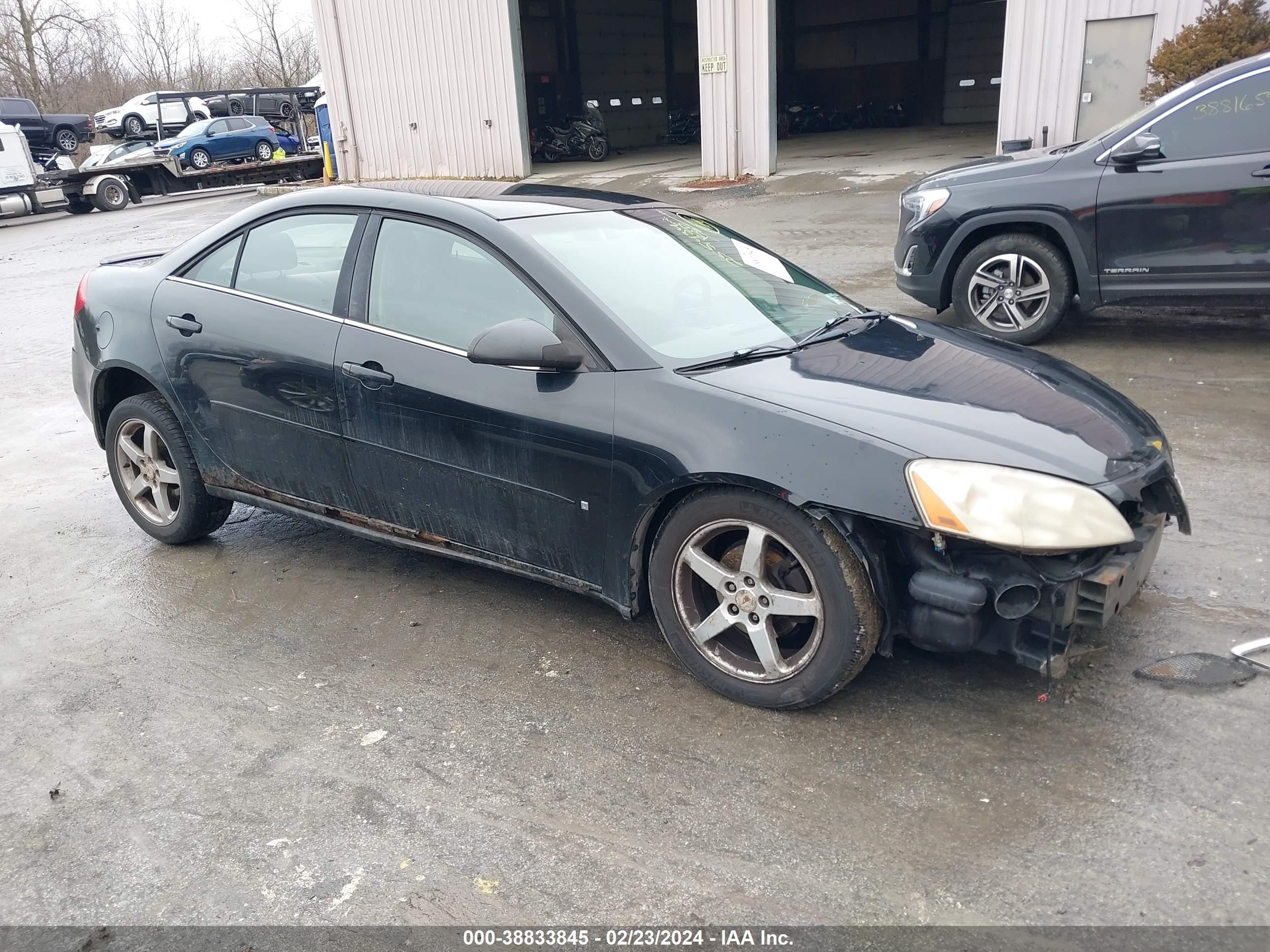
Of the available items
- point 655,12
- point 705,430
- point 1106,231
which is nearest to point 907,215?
point 1106,231

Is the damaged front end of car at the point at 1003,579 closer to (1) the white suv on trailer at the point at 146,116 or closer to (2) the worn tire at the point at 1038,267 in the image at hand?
(2) the worn tire at the point at 1038,267

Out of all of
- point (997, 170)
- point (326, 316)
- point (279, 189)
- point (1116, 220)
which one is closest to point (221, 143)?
point (279, 189)

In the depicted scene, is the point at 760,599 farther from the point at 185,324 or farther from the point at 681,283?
the point at 185,324

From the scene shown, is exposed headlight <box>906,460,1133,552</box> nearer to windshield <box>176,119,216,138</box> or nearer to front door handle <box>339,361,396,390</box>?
front door handle <box>339,361,396,390</box>

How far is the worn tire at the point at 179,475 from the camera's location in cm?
455

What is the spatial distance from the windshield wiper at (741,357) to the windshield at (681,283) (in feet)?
A: 0.12

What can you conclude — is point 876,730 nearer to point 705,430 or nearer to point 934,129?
point 705,430

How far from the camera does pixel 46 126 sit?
31516 mm

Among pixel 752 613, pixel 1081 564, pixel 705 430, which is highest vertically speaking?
pixel 705 430

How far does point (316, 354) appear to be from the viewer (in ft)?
12.7

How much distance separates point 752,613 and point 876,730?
52 cm

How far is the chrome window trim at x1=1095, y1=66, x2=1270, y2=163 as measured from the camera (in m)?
6.24

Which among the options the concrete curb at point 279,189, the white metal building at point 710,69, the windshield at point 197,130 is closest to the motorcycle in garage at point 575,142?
the white metal building at point 710,69

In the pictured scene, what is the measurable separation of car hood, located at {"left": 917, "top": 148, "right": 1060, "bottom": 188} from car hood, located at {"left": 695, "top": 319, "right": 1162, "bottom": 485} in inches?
146
